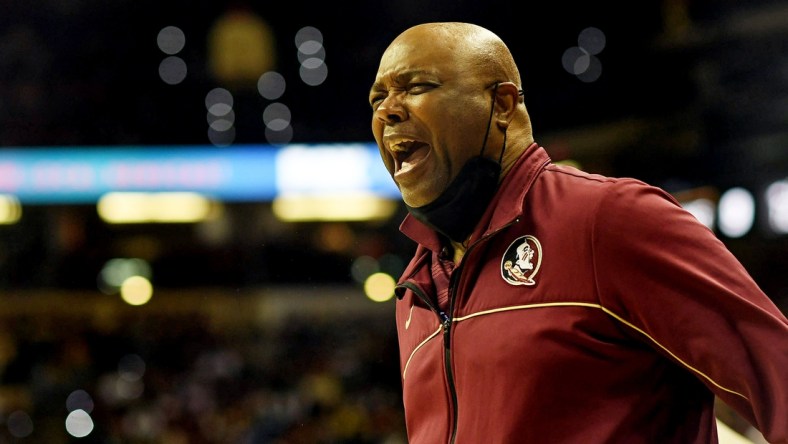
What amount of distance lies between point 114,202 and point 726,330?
10.4 m

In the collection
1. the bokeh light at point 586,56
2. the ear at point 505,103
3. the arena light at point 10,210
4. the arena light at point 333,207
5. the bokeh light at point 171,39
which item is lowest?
the arena light at point 10,210

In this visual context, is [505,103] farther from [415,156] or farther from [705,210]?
[705,210]

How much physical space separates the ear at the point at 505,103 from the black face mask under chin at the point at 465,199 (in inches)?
3.0

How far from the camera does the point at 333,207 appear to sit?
10.8 m

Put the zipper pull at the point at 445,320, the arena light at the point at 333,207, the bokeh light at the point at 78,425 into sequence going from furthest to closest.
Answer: the arena light at the point at 333,207 → the bokeh light at the point at 78,425 → the zipper pull at the point at 445,320

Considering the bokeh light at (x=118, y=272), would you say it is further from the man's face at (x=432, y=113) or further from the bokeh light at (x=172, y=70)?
the man's face at (x=432, y=113)

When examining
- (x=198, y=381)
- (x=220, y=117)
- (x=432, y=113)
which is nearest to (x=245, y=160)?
(x=220, y=117)

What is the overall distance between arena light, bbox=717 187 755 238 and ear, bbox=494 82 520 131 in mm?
8996

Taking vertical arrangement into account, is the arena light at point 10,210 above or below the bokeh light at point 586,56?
below

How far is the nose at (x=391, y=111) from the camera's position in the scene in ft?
6.11

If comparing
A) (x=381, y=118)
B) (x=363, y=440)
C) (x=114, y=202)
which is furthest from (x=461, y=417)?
(x=114, y=202)

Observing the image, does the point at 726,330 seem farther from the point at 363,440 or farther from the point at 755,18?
the point at 755,18

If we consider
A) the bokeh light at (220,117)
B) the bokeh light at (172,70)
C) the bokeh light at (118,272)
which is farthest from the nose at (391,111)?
the bokeh light at (172,70)

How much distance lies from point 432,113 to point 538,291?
1.22 ft
